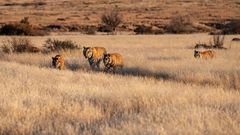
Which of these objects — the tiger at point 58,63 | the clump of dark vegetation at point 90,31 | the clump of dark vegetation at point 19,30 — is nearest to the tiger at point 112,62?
the tiger at point 58,63

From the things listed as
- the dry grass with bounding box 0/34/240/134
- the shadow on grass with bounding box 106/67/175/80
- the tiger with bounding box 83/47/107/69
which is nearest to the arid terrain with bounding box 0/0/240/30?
the tiger with bounding box 83/47/107/69

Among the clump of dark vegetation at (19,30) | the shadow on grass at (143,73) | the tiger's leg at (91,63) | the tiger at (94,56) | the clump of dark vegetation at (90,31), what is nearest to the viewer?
the shadow on grass at (143,73)

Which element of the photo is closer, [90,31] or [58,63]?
[58,63]

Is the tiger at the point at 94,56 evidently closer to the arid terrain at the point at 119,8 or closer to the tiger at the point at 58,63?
the tiger at the point at 58,63

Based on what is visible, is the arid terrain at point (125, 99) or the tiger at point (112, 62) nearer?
the arid terrain at point (125, 99)

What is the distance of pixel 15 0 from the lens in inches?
5034

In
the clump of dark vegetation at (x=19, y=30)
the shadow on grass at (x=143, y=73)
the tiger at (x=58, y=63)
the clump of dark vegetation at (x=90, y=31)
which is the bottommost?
the clump of dark vegetation at (x=90, y=31)

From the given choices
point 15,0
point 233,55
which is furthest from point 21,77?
point 15,0

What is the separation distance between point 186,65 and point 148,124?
31.3ft

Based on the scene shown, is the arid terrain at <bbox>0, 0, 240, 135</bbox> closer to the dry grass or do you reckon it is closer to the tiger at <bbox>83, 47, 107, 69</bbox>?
the dry grass

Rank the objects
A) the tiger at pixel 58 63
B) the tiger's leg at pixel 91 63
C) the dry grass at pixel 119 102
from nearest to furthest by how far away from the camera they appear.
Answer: the dry grass at pixel 119 102
the tiger at pixel 58 63
the tiger's leg at pixel 91 63

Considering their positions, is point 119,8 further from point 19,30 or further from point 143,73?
point 143,73

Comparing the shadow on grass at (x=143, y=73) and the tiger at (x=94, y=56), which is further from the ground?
the tiger at (x=94, y=56)

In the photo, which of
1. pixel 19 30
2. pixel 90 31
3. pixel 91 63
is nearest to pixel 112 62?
pixel 91 63
